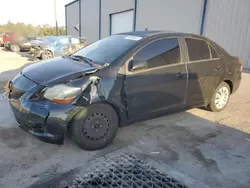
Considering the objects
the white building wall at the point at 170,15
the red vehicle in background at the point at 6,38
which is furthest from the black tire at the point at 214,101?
the red vehicle in background at the point at 6,38

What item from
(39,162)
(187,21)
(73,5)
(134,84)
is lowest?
(39,162)

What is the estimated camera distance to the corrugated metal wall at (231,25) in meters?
8.86

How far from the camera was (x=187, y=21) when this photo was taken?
11117mm

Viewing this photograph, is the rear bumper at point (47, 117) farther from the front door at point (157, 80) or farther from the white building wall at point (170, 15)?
the white building wall at point (170, 15)

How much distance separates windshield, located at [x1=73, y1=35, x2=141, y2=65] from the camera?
333 centimetres

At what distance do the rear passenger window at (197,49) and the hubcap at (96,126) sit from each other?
1.97 meters

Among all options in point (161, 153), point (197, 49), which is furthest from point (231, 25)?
point (161, 153)

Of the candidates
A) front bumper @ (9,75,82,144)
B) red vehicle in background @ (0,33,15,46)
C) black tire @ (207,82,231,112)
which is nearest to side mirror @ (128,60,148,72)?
front bumper @ (9,75,82,144)

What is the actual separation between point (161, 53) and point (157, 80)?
1.56 feet

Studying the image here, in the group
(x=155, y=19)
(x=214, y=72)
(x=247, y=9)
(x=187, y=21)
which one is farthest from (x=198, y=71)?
(x=155, y=19)

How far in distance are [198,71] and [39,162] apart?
3.01 meters

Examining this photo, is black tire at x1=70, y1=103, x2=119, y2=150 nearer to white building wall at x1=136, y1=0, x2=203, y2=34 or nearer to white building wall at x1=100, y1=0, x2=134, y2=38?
white building wall at x1=136, y1=0, x2=203, y2=34

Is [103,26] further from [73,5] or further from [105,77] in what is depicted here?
[105,77]

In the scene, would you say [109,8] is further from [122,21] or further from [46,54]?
[46,54]
